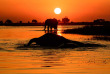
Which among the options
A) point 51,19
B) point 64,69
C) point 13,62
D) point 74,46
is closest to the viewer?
point 64,69

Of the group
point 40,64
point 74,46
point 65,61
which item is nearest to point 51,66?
point 40,64

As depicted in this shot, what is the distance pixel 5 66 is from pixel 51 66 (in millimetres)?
1970

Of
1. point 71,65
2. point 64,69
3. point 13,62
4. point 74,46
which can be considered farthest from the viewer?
point 74,46

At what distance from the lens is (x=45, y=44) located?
68.5ft

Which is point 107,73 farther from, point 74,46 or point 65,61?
point 74,46

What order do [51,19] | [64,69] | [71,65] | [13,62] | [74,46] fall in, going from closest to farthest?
[64,69], [71,65], [13,62], [74,46], [51,19]

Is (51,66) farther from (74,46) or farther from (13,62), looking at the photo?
(74,46)

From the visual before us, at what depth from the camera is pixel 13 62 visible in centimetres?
1322

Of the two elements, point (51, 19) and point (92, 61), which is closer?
point (92, 61)

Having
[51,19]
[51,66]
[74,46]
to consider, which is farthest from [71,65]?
[51,19]

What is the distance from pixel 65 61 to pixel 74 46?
680 cm

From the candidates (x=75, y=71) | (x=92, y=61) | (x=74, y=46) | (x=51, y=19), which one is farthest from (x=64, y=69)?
(x=51, y=19)

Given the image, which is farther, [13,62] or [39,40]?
[39,40]

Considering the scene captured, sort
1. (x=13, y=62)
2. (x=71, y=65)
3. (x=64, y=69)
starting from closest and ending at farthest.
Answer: (x=64, y=69)
(x=71, y=65)
(x=13, y=62)
